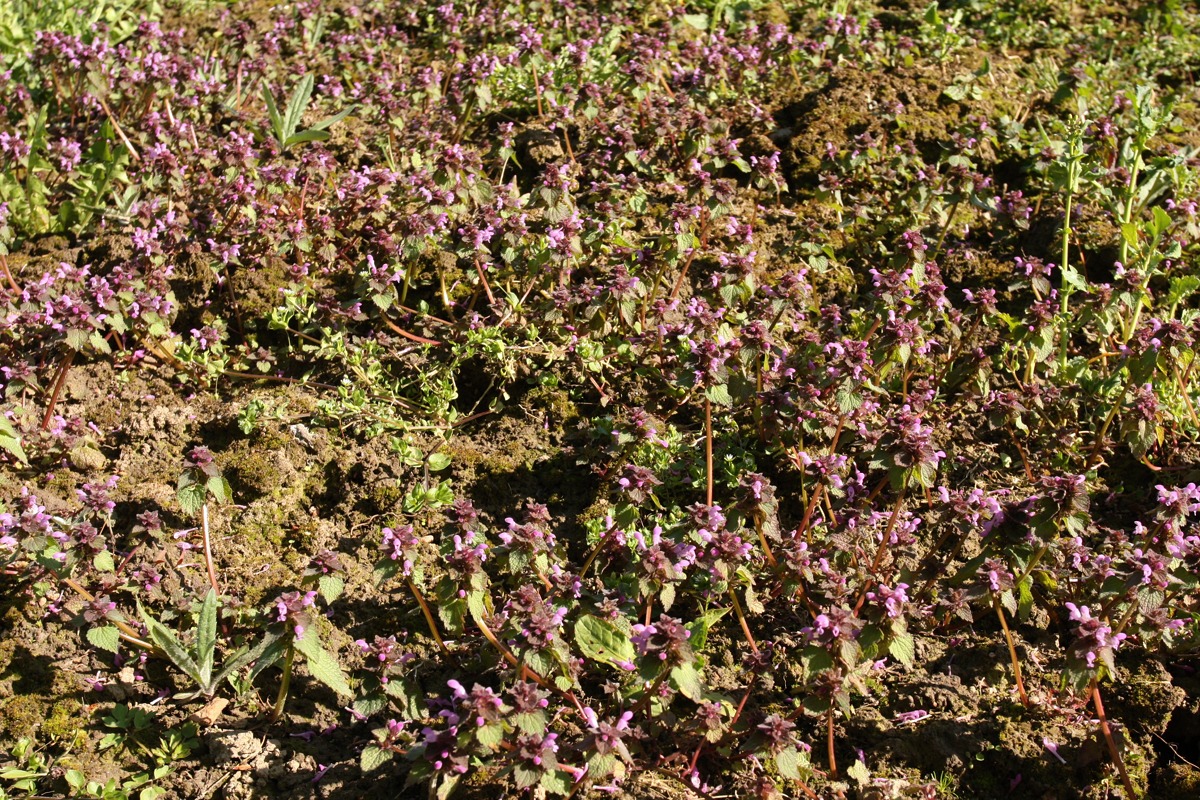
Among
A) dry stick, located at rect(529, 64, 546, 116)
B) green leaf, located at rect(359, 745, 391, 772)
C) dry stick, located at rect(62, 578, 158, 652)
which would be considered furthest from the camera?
dry stick, located at rect(529, 64, 546, 116)

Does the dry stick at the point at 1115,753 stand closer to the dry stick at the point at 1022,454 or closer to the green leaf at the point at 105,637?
the dry stick at the point at 1022,454

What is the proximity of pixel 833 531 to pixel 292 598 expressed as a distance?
2.11 metres

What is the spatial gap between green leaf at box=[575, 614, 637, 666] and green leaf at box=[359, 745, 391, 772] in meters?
0.74

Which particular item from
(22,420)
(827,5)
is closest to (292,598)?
(22,420)

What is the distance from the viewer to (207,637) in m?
3.77

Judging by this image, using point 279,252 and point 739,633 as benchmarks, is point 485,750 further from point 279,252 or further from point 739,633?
point 279,252

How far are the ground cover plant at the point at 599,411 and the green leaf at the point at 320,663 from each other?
3 cm

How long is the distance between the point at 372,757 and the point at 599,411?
2.06 meters

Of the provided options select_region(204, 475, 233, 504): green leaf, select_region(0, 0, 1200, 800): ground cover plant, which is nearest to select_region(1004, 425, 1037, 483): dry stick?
select_region(0, 0, 1200, 800): ground cover plant

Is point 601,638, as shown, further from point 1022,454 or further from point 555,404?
point 1022,454

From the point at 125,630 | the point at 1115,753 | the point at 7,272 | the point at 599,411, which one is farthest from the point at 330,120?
the point at 1115,753

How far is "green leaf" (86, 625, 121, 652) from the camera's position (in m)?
3.71

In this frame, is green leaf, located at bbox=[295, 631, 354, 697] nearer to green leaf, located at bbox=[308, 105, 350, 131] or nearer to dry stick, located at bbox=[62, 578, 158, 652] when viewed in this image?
dry stick, located at bbox=[62, 578, 158, 652]

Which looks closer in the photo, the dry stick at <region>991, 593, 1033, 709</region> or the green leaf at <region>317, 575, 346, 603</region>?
the green leaf at <region>317, 575, 346, 603</region>
